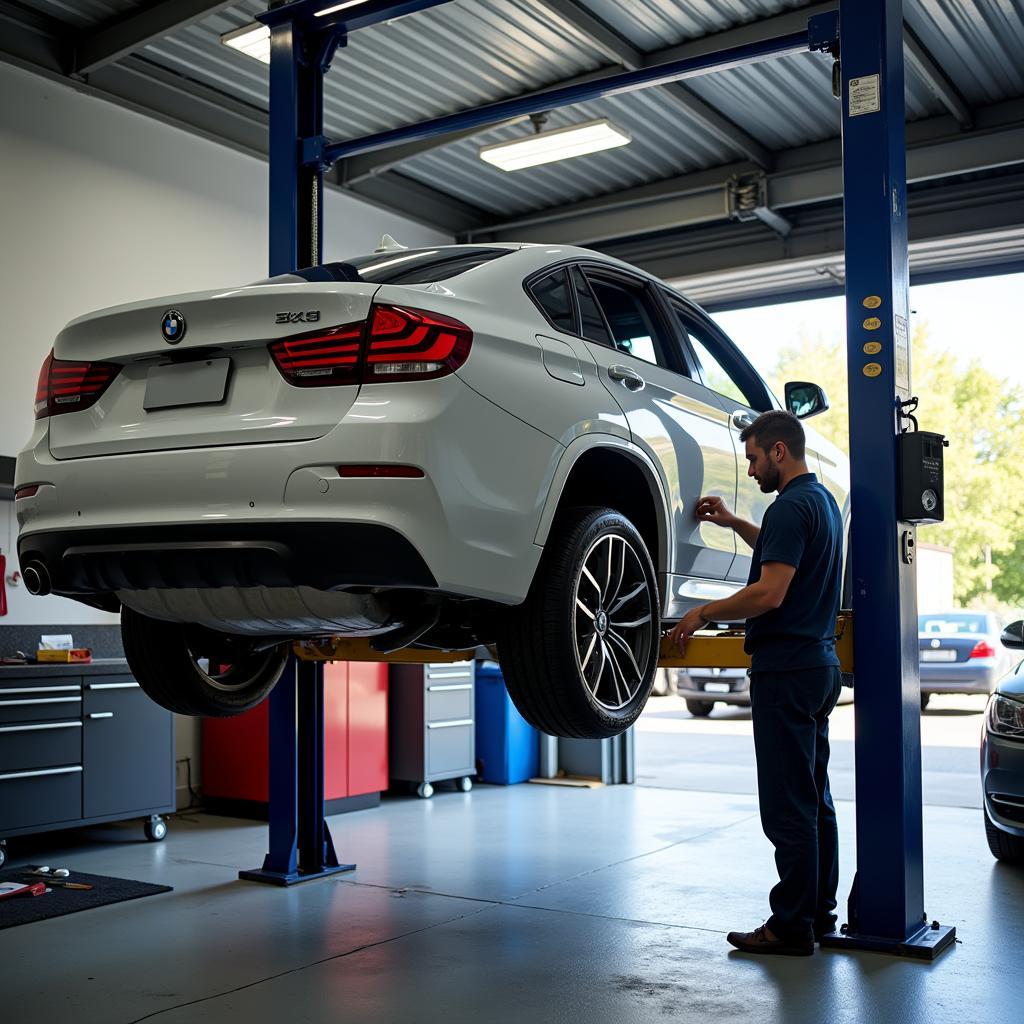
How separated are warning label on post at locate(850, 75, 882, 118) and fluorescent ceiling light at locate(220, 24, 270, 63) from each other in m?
3.43

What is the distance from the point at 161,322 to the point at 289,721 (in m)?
2.72

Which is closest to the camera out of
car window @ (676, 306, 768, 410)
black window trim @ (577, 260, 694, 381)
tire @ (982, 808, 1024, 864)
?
black window trim @ (577, 260, 694, 381)

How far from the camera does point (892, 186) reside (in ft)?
13.8

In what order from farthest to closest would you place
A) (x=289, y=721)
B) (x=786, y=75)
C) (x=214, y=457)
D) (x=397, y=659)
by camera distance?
(x=786, y=75) → (x=289, y=721) → (x=397, y=659) → (x=214, y=457)

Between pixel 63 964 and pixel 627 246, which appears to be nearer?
pixel 63 964

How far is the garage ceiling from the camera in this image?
254 inches

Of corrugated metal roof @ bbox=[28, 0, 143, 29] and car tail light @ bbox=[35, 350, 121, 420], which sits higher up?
corrugated metal roof @ bbox=[28, 0, 143, 29]

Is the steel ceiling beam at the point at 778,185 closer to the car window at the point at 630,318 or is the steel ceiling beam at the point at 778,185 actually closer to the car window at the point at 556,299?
the car window at the point at 630,318

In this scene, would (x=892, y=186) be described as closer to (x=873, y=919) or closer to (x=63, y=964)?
(x=873, y=919)

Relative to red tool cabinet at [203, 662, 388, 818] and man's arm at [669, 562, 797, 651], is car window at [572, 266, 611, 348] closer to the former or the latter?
man's arm at [669, 562, 797, 651]

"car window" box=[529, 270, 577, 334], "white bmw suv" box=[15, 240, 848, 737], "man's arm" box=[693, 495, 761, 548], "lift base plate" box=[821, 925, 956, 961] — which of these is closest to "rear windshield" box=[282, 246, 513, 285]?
"white bmw suv" box=[15, 240, 848, 737]

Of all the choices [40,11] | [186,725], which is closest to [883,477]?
[186,725]

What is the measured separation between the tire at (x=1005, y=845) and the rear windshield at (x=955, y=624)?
18.6 ft

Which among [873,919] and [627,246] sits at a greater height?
[627,246]
